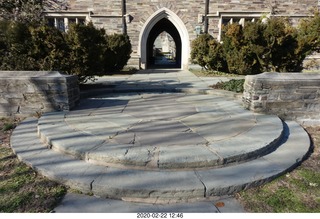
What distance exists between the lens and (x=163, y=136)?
326 centimetres

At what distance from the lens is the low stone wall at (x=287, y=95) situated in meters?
4.22

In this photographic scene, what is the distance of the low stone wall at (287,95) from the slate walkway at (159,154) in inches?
12.0

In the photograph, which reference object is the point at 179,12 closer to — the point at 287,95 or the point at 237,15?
the point at 237,15

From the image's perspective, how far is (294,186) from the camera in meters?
2.40

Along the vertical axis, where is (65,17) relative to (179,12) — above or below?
below

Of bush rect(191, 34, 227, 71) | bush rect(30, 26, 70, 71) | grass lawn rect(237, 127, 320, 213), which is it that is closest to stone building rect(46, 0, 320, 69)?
bush rect(191, 34, 227, 71)

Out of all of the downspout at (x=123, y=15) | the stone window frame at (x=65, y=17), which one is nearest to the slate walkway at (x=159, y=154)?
the downspout at (x=123, y=15)

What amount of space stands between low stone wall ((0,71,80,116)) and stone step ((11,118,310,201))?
5.33 feet

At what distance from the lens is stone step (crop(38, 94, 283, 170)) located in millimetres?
2607

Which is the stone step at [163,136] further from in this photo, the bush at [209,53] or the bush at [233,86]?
the bush at [209,53]

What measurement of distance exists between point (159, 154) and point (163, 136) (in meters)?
0.61

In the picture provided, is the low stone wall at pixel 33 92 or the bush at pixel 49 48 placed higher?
the bush at pixel 49 48

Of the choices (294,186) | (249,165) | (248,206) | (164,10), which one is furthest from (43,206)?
(164,10)

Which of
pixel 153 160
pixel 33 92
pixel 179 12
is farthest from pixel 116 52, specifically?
pixel 153 160
